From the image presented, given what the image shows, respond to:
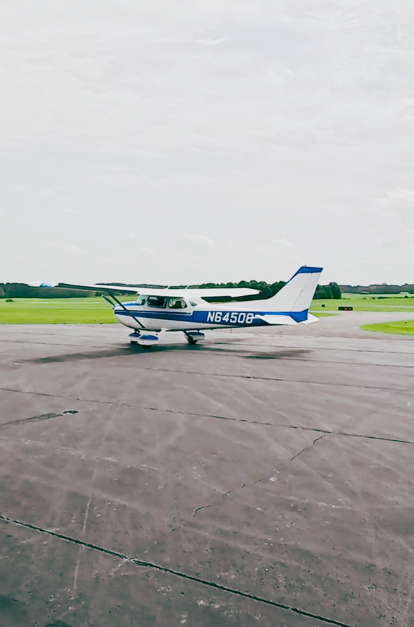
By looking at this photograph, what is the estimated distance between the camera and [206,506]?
6355 millimetres

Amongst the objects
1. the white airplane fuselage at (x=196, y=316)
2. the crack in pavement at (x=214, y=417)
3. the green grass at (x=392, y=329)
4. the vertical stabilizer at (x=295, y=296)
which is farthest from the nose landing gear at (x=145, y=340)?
the green grass at (x=392, y=329)

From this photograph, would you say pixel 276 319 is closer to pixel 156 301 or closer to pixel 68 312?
pixel 156 301

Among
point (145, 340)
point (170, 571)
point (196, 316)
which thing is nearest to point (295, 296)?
point (196, 316)

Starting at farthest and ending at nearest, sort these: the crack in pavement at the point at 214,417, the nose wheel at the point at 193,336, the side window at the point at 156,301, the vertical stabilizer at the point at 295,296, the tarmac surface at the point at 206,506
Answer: the nose wheel at the point at 193,336 < the side window at the point at 156,301 < the vertical stabilizer at the point at 295,296 < the crack in pavement at the point at 214,417 < the tarmac surface at the point at 206,506

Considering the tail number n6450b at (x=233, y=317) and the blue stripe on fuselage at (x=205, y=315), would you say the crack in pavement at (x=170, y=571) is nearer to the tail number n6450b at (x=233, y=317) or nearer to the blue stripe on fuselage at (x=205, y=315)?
the tail number n6450b at (x=233, y=317)

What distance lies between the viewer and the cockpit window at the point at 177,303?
25.2 metres

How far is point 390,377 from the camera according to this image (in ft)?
55.7

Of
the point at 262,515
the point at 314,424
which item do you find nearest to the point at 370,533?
the point at 262,515

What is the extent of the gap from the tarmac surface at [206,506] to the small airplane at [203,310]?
33.9 feet

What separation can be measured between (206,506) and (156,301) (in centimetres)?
1971

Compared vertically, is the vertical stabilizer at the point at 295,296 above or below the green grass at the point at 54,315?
above

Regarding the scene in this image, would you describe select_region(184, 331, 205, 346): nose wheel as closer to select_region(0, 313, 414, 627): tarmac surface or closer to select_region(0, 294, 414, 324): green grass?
select_region(0, 313, 414, 627): tarmac surface

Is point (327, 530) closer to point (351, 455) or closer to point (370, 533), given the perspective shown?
point (370, 533)

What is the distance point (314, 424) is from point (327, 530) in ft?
16.2
